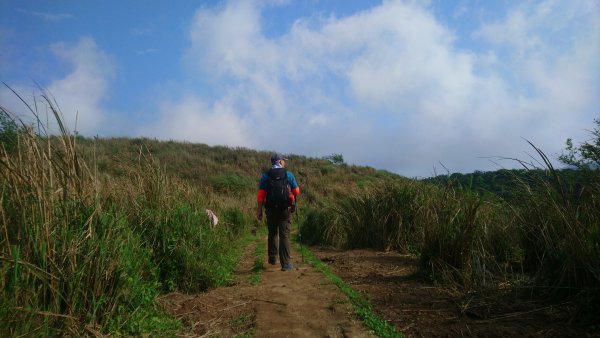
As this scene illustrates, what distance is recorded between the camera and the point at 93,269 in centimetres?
368

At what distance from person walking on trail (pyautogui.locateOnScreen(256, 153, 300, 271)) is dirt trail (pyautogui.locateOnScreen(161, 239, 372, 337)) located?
3.41ft

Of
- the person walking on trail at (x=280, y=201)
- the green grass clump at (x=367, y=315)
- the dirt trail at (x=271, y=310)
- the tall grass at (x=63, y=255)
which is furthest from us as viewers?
the person walking on trail at (x=280, y=201)

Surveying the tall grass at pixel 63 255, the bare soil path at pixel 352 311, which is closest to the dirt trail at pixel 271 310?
the bare soil path at pixel 352 311

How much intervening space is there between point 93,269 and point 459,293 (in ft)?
13.1

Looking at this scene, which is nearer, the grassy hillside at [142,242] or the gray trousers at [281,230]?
the grassy hillside at [142,242]

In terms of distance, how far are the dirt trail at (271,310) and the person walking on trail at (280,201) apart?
1038 mm

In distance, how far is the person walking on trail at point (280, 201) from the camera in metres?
7.41

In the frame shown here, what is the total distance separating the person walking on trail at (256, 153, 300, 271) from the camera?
7414 millimetres

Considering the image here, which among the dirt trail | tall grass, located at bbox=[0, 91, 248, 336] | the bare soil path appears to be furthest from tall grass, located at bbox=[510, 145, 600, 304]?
tall grass, located at bbox=[0, 91, 248, 336]

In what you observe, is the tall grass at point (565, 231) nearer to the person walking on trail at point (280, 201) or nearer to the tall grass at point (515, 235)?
the tall grass at point (515, 235)

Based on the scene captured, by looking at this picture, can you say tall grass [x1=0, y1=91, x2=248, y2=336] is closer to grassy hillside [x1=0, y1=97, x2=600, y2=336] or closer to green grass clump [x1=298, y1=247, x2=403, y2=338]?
grassy hillside [x1=0, y1=97, x2=600, y2=336]

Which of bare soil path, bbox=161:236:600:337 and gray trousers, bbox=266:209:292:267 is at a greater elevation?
gray trousers, bbox=266:209:292:267

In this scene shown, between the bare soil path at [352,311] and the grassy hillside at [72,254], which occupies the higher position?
the grassy hillside at [72,254]

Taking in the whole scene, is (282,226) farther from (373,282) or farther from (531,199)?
(531,199)
